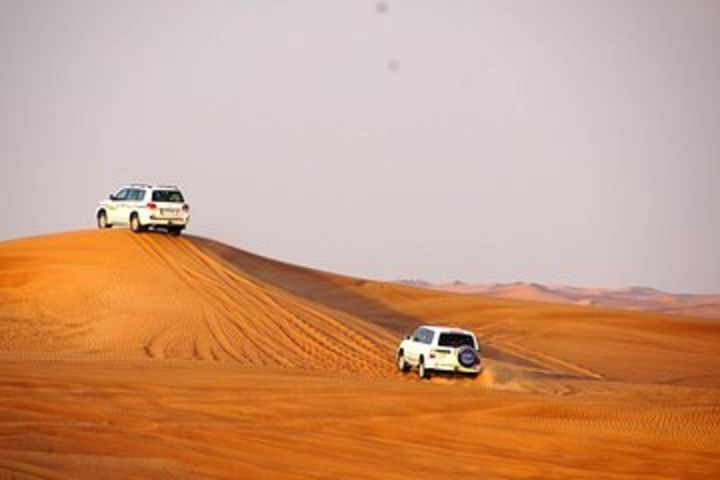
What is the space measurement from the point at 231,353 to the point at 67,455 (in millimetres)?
24824

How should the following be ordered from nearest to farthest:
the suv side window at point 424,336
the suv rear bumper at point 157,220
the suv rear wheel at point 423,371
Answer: the suv rear wheel at point 423,371 → the suv side window at point 424,336 → the suv rear bumper at point 157,220

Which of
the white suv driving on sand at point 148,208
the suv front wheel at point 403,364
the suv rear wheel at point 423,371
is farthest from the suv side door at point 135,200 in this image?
the suv rear wheel at point 423,371

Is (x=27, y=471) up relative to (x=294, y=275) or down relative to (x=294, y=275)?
down

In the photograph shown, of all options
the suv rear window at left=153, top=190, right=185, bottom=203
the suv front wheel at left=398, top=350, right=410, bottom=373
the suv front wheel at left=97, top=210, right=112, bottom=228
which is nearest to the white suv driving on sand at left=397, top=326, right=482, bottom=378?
the suv front wheel at left=398, top=350, right=410, bottom=373

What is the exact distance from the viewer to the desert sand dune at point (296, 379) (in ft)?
63.0

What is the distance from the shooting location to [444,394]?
30359mm

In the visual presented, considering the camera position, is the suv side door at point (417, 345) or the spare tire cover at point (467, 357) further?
the suv side door at point (417, 345)

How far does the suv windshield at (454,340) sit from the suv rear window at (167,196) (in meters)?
16.2

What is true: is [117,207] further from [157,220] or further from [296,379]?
[296,379]

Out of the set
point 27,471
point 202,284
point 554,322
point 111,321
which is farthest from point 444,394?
point 554,322

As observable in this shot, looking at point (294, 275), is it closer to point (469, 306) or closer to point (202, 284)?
point (469, 306)

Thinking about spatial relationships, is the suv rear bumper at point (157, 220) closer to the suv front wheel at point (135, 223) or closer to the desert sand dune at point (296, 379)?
the suv front wheel at point (135, 223)

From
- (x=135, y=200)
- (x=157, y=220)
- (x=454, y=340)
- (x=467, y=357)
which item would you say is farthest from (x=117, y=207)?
(x=467, y=357)

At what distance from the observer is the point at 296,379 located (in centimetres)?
3222
